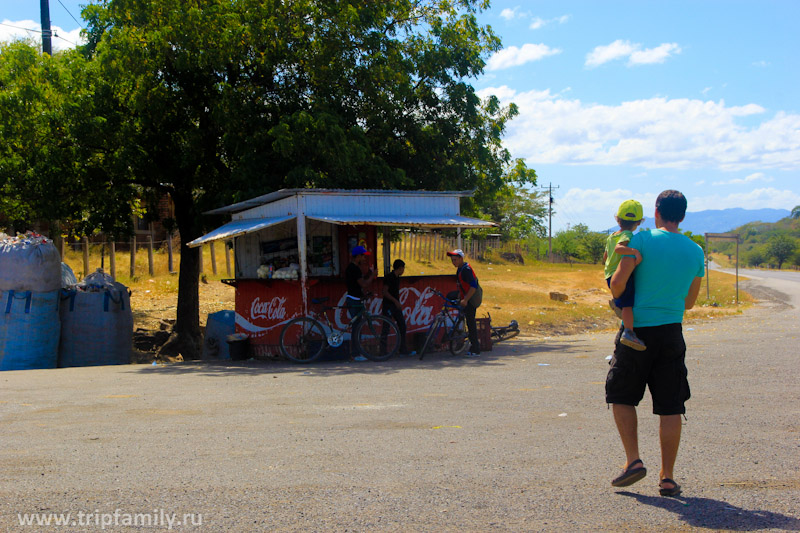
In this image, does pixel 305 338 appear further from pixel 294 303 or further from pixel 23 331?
pixel 23 331

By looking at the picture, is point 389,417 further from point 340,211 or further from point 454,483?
point 340,211

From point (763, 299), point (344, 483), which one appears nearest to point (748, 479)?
point (344, 483)

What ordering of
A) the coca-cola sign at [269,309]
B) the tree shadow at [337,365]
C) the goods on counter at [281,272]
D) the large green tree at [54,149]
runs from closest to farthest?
the tree shadow at [337,365] → the goods on counter at [281,272] → the coca-cola sign at [269,309] → the large green tree at [54,149]

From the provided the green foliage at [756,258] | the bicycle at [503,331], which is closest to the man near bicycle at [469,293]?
the bicycle at [503,331]

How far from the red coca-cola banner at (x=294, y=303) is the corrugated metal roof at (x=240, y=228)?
1.03m

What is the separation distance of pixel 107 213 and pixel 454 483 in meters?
12.9

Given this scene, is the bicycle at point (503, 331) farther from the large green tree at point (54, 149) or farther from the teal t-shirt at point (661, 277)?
the teal t-shirt at point (661, 277)

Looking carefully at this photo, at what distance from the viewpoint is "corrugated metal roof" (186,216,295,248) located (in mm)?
11609

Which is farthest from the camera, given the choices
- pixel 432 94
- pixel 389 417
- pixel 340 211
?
pixel 432 94

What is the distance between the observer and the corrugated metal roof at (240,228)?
457 inches

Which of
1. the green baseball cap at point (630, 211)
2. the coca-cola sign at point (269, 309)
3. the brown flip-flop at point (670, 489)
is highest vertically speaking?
the green baseball cap at point (630, 211)

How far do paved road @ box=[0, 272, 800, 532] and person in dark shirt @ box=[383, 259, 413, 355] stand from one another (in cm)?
302

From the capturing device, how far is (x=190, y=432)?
605cm

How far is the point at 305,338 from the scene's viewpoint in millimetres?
11906
